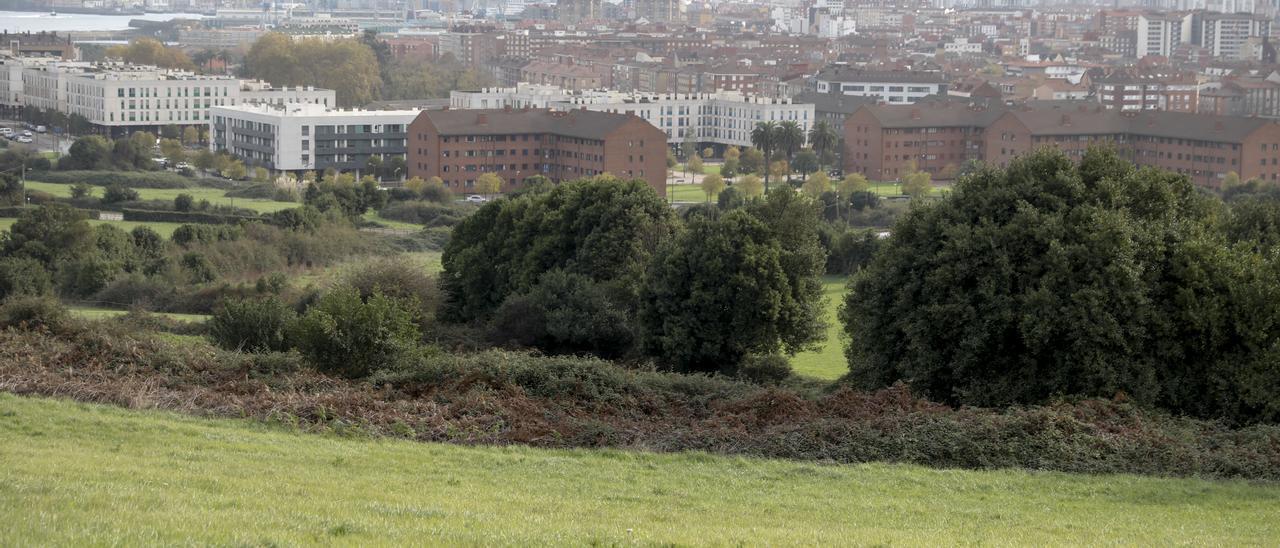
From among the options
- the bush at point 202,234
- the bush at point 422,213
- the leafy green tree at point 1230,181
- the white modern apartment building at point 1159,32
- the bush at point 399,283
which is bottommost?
the bush at point 422,213

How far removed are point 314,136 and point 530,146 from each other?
9408 millimetres

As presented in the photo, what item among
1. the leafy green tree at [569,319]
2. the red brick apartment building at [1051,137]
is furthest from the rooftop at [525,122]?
the leafy green tree at [569,319]

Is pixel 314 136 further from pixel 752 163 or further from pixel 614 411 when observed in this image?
pixel 614 411

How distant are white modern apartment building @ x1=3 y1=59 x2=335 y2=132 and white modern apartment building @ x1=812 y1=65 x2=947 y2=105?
3362cm

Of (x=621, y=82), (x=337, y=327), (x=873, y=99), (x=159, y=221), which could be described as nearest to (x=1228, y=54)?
(x=621, y=82)

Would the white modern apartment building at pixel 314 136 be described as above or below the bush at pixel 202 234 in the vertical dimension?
above

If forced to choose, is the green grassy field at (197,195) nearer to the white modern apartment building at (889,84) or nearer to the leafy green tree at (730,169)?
the leafy green tree at (730,169)

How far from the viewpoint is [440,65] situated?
128250 mm

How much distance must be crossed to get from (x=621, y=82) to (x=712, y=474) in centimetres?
11343

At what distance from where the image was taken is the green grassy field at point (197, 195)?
5659cm

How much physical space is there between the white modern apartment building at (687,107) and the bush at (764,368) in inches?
2301

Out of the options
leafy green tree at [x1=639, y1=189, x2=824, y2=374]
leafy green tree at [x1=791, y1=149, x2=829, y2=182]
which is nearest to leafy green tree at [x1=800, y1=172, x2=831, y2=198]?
leafy green tree at [x1=791, y1=149, x2=829, y2=182]

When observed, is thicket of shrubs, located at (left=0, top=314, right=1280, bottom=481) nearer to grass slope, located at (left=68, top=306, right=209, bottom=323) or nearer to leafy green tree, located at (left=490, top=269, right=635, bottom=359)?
leafy green tree, located at (left=490, top=269, right=635, bottom=359)

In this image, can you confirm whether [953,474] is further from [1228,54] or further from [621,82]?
[1228,54]
